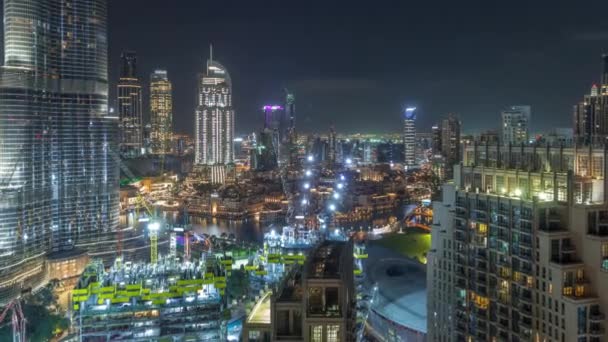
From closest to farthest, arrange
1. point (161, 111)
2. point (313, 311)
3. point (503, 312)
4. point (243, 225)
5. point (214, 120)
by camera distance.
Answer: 1. point (313, 311)
2. point (503, 312)
3. point (243, 225)
4. point (214, 120)
5. point (161, 111)

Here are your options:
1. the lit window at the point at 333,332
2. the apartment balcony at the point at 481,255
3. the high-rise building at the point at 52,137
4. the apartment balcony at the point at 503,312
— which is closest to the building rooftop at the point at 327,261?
the lit window at the point at 333,332

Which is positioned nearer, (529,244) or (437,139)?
(529,244)

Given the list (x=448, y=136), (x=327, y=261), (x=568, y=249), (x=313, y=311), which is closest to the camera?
(x=313, y=311)

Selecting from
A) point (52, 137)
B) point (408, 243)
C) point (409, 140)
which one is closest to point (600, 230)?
point (408, 243)

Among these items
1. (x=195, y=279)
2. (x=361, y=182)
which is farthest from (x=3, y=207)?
(x=361, y=182)

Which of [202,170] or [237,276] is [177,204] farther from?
[237,276]

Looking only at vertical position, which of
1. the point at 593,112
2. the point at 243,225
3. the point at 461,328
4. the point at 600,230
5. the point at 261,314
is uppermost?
the point at 593,112

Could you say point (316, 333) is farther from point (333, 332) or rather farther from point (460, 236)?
point (460, 236)

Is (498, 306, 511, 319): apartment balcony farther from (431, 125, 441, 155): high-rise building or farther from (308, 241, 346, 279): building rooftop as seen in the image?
(431, 125, 441, 155): high-rise building
